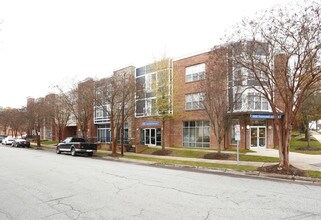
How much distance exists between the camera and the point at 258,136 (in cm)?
2525

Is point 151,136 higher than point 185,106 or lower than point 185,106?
lower

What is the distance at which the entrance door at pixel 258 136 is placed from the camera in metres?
25.1

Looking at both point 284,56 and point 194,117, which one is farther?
point 194,117

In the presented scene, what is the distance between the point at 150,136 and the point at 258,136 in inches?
517

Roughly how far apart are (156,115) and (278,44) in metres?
14.6

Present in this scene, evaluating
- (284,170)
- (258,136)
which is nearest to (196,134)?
(258,136)

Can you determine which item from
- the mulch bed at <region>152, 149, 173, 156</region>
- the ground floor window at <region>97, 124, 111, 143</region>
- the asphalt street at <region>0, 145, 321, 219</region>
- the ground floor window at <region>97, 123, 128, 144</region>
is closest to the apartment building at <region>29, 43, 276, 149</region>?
the mulch bed at <region>152, 149, 173, 156</region>

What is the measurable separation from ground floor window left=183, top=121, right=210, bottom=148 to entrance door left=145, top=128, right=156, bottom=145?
4.52 m

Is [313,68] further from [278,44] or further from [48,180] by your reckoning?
[48,180]

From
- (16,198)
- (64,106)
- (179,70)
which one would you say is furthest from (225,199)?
(64,106)

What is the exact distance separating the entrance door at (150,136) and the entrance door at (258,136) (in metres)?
11.9

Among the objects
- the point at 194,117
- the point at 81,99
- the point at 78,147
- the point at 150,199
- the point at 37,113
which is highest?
the point at 81,99

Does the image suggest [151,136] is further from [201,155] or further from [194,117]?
[201,155]

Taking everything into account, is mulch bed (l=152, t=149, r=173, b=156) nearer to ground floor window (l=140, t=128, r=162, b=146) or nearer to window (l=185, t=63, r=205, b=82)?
ground floor window (l=140, t=128, r=162, b=146)
